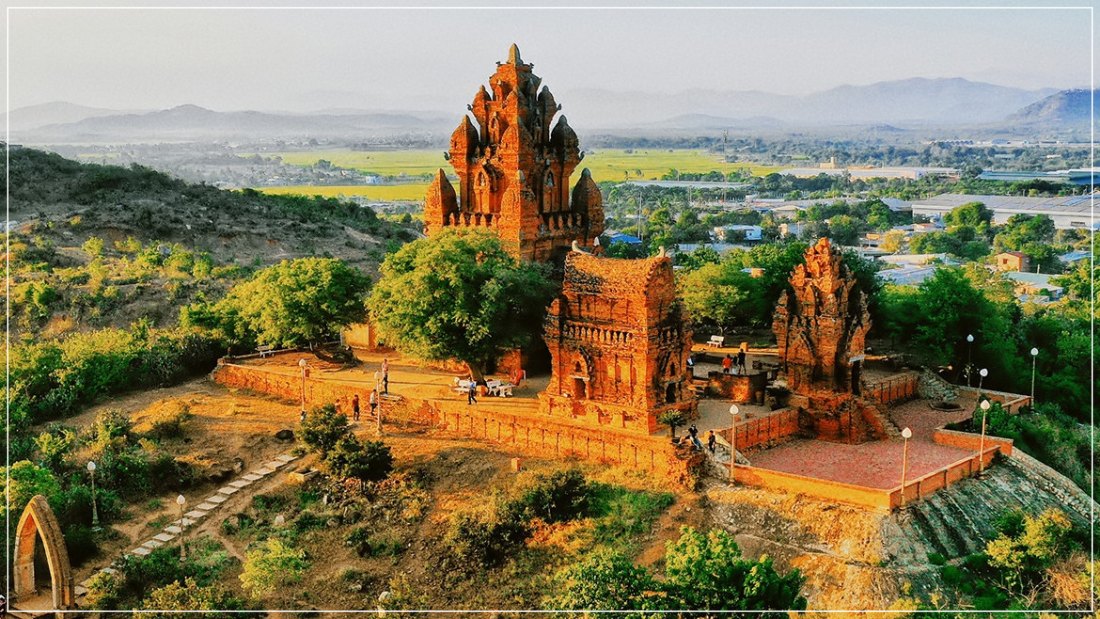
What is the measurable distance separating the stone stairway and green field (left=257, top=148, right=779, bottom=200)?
78121 mm

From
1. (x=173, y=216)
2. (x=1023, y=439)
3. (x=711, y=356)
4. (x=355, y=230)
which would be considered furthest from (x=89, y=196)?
(x=1023, y=439)

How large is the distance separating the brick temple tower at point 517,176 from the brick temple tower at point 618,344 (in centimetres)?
495

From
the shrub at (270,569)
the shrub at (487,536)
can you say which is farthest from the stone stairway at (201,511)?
the shrub at (487,536)

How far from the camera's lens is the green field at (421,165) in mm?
113312

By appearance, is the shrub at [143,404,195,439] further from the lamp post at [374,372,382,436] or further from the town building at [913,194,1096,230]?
the town building at [913,194,1096,230]

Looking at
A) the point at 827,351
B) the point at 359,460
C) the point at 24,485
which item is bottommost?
the point at 359,460

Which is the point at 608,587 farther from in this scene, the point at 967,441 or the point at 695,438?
the point at 967,441

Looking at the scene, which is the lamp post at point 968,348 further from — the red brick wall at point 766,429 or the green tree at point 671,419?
the green tree at point 671,419

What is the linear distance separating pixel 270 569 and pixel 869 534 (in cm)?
1080

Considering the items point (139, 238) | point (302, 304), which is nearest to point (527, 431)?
point (302, 304)

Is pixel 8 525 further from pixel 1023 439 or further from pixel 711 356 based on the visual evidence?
pixel 1023 439

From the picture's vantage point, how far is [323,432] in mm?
23734

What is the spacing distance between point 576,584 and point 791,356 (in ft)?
34.1

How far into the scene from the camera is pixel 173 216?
60.8 meters
